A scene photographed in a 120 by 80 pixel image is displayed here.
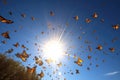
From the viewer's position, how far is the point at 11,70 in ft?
52.3

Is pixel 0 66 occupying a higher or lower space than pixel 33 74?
lower

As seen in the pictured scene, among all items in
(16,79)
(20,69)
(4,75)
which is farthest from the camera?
(20,69)

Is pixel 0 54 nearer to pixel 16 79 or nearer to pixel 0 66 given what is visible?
pixel 0 66

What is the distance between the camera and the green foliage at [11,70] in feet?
49.7

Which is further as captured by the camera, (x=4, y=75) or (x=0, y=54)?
(x=0, y=54)

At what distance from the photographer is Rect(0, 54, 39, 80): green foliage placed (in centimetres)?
1516

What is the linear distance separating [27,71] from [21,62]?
1029mm

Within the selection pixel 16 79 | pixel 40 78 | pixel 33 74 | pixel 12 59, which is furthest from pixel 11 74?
pixel 40 78

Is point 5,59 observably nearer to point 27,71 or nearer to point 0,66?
point 0,66

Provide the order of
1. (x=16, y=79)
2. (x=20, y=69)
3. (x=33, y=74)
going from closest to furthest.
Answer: (x=16, y=79) < (x=20, y=69) < (x=33, y=74)

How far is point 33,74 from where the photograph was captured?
63.3 feet

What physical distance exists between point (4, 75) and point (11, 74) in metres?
0.90

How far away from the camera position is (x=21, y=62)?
60.4ft

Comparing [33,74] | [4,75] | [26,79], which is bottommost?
[4,75]
